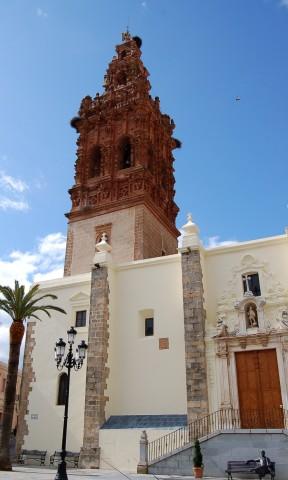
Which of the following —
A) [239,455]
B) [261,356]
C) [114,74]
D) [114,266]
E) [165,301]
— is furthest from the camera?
[114,74]

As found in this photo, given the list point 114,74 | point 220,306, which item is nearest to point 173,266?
point 220,306

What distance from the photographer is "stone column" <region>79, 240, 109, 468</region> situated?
17.5 m

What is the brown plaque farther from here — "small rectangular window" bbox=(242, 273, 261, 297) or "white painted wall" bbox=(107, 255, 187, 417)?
"small rectangular window" bbox=(242, 273, 261, 297)

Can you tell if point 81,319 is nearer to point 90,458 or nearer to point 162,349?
point 162,349

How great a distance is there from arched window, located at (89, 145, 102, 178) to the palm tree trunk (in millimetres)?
14248

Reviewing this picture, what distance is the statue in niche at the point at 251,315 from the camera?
17.3 metres

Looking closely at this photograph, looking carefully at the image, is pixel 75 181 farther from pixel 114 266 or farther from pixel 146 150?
pixel 114 266

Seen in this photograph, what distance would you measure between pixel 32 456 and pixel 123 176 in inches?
641

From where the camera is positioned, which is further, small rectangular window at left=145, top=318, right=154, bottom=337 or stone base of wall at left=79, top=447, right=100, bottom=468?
small rectangular window at left=145, top=318, right=154, bottom=337

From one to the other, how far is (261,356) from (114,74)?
25723 millimetres

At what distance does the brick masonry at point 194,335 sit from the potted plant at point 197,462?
2323 mm

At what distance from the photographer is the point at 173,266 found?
19906mm

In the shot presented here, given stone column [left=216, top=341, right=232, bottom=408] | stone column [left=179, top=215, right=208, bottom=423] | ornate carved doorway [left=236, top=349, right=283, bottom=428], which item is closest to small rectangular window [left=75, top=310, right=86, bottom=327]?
stone column [left=179, top=215, right=208, bottom=423]

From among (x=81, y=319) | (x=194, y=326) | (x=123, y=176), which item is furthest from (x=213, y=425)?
(x=123, y=176)
